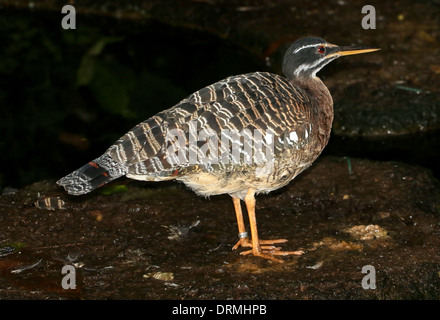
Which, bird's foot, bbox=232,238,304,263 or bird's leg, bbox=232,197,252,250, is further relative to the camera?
bird's leg, bbox=232,197,252,250

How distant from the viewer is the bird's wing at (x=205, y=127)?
521cm

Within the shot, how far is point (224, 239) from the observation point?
587 centimetres

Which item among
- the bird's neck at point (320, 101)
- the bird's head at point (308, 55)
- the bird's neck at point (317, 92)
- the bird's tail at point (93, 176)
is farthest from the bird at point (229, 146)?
the bird's head at point (308, 55)

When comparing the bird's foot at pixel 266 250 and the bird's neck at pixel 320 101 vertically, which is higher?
the bird's neck at pixel 320 101

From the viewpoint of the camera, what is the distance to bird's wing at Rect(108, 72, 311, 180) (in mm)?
5215

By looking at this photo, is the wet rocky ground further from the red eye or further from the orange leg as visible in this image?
the red eye

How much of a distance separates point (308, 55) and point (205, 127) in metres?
1.49

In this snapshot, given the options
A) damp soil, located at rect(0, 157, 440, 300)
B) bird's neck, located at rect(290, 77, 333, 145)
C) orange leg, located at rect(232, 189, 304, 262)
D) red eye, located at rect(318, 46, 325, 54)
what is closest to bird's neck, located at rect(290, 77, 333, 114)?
bird's neck, located at rect(290, 77, 333, 145)

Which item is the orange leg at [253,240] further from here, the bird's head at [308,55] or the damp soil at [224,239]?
the bird's head at [308,55]

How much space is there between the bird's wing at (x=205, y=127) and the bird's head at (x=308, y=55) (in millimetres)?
649

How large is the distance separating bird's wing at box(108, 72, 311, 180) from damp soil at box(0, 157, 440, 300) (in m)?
0.77

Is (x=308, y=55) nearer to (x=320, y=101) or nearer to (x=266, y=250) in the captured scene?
(x=320, y=101)

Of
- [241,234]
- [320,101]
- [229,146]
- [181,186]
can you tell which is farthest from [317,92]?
[181,186]

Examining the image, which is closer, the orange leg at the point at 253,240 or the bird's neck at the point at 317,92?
the orange leg at the point at 253,240
